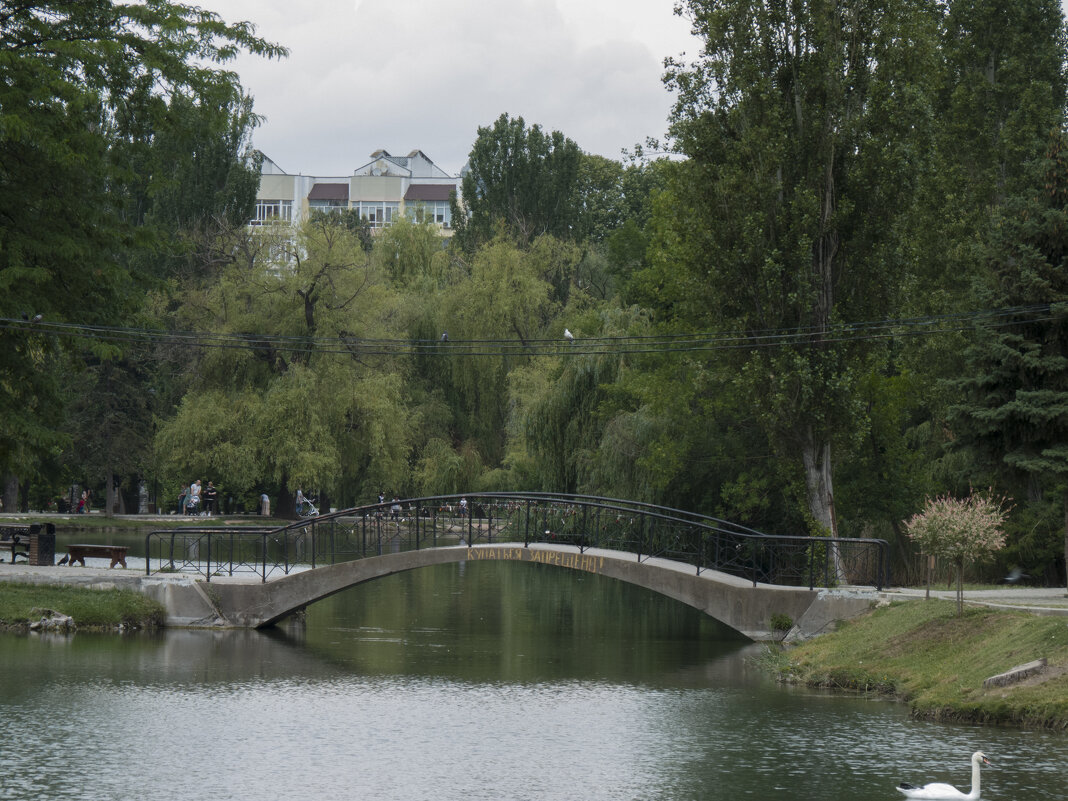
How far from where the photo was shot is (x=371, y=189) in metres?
120

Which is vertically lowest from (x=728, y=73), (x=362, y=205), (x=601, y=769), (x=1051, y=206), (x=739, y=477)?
(x=601, y=769)

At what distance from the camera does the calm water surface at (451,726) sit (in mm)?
14367

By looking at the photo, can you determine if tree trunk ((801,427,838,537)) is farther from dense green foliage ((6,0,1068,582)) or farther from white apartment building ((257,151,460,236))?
white apartment building ((257,151,460,236))

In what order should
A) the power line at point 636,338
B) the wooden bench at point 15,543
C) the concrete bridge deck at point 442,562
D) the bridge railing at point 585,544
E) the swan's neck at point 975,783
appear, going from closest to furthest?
the swan's neck at point 975,783 < the concrete bridge deck at point 442,562 < the power line at point 636,338 < the bridge railing at point 585,544 < the wooden bench at point 15,543

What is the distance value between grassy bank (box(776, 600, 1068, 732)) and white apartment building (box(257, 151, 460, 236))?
320 feet

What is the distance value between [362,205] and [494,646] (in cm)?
9745

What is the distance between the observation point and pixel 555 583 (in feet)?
140

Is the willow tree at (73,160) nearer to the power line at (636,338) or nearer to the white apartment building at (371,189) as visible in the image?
the power line at (636,338)

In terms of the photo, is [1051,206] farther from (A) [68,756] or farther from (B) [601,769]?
(A) [68,756]

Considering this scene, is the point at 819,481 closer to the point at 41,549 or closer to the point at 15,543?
the point at 41,549

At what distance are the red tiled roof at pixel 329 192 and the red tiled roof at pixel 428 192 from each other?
613 cm

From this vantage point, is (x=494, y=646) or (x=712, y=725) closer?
(x=712, y=725)

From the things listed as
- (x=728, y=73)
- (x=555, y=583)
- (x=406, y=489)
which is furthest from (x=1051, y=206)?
(x=406, y=489)

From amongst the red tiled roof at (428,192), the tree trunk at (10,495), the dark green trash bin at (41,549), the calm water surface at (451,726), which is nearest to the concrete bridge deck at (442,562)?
the calm water surface at (451,726)
